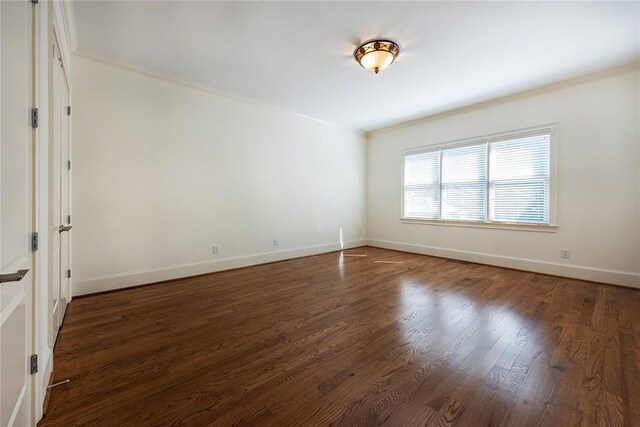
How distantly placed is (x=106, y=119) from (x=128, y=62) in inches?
30.0

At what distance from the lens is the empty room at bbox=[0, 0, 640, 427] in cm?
138

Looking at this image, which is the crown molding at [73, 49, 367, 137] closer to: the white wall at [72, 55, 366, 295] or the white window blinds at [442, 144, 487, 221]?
the white wall at [72, 55, 366, 295]

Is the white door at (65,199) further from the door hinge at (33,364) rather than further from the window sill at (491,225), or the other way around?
the window sill at (491,225)

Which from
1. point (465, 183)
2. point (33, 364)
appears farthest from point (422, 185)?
point (33, 364)

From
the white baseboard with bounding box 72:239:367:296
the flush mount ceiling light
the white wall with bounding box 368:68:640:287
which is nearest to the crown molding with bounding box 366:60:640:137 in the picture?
the white wall with bounding box 368:68:640:287

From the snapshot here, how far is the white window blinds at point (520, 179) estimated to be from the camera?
12.9 feet

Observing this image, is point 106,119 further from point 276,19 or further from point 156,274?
point 276,19

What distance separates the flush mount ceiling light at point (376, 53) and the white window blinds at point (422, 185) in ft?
9.11

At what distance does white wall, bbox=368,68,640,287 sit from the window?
0.62ft

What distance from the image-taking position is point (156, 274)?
3.48 metres

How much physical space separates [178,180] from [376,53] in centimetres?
302

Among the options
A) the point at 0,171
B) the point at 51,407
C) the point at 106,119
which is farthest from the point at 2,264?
the point at 106,119

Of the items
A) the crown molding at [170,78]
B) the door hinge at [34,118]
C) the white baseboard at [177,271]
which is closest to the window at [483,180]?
the white baseboard at [177,271]

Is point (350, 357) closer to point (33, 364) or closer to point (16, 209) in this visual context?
point (33, 364)
